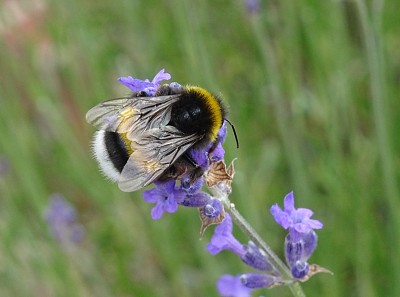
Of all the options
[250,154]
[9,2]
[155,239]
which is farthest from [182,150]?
[9,2]

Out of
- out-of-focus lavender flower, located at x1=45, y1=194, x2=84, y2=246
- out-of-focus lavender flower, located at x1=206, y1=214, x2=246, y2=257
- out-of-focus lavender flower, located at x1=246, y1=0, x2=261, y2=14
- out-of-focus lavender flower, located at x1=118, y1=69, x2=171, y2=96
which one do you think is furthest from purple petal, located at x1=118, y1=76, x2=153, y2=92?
out-of-focus lavender flower, located at x1=45, y1=194, x2=84, y2=246

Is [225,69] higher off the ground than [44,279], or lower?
higher

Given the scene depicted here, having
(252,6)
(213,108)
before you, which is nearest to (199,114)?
(213,108)

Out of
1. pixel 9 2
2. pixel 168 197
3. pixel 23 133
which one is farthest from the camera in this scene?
pixel 9 2

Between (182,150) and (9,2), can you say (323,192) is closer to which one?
(182,150)

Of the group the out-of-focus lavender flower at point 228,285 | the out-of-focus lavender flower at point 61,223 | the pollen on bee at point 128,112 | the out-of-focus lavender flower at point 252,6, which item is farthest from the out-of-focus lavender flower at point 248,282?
the out-of-focus lavender flower at point 61,223

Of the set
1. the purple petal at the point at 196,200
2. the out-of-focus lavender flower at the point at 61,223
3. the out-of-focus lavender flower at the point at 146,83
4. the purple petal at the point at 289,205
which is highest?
the out-of-focus lavender flower at the point at 146,83

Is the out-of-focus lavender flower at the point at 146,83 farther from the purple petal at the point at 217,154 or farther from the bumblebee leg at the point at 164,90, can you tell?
the purple petal at the point at 217,154
